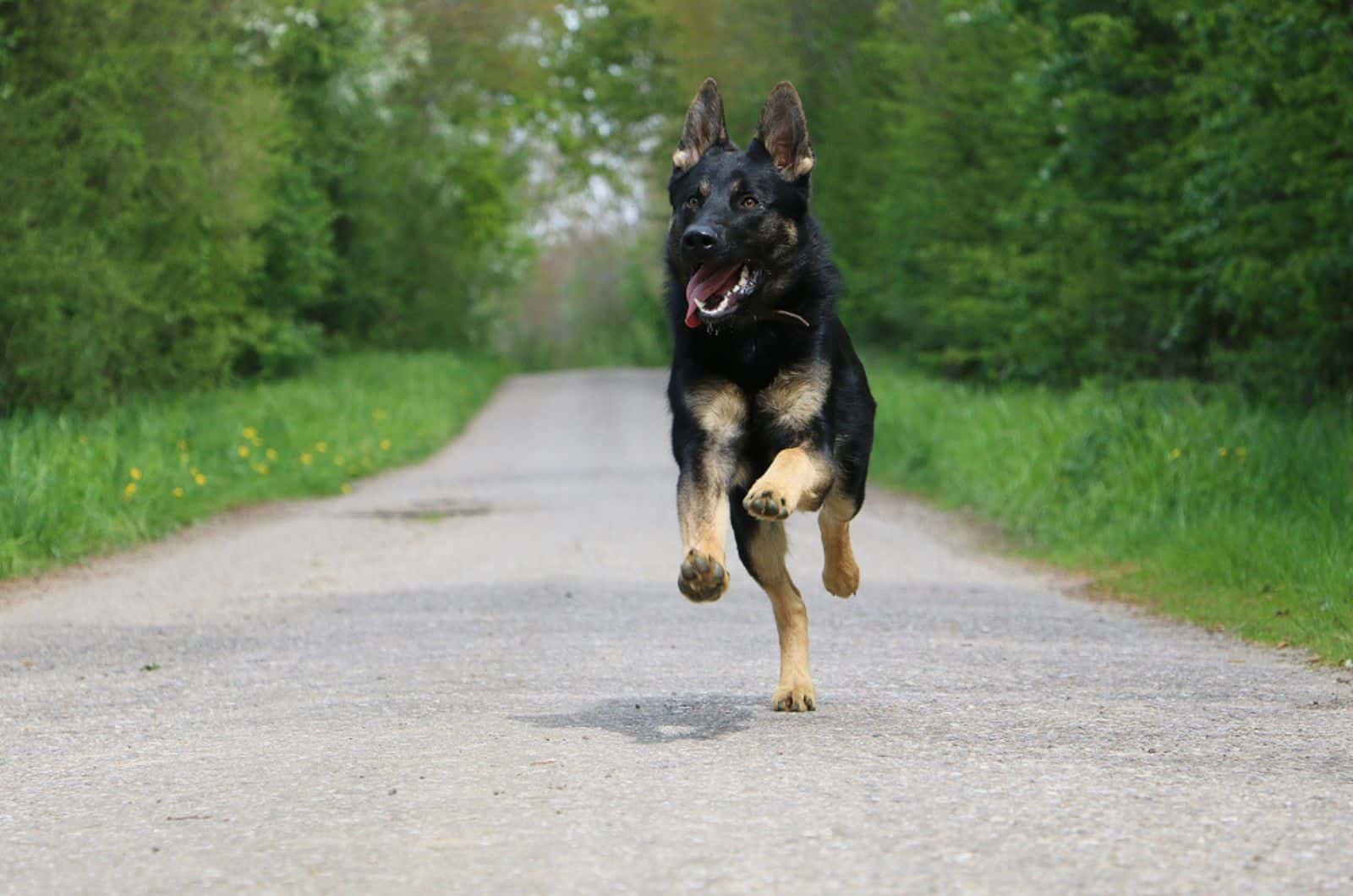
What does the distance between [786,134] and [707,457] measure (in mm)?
1264

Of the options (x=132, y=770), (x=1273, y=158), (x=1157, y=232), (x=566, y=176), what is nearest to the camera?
(x=132, y=770)

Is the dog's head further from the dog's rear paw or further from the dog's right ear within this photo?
the dog's rear paw

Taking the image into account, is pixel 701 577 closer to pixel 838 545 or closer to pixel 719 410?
pixel 719 410

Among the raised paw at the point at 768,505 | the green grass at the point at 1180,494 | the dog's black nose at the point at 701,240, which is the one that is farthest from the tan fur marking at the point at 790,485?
the green grass at the point at 1180,494

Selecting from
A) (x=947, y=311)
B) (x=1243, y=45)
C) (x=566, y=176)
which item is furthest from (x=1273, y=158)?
(x=566, y=176)

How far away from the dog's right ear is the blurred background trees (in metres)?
7.38

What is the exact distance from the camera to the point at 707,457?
603 cm

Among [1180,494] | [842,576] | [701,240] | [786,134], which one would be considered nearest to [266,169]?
[1180,494]

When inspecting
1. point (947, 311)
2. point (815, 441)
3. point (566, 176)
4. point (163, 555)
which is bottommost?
point (163, 555)

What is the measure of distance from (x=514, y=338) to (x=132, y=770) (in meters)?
59.8

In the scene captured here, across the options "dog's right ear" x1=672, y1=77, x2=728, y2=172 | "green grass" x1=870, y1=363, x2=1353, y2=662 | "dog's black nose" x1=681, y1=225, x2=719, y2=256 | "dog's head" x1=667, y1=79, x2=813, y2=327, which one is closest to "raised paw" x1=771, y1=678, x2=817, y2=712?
"dog's head" x1=667, y1=79, x2=813, y2=327

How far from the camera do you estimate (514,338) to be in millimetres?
65000

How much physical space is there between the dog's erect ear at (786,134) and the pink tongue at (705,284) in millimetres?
495

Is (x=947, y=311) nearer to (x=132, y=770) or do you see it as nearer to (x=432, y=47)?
(x=432, y=47)
